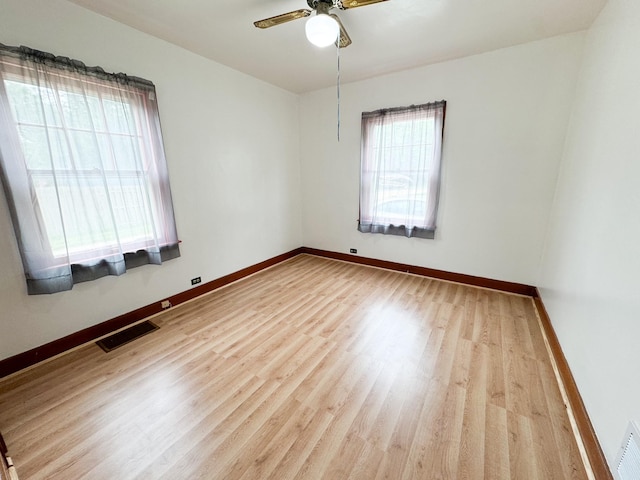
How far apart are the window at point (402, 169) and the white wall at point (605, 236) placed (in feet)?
4.06

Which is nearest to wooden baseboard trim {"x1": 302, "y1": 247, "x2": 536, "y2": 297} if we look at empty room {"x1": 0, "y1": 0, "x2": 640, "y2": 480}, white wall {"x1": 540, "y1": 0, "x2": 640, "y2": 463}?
empty room {"x1": 0, "y1": 0, "x2": 640, "y2": 480}

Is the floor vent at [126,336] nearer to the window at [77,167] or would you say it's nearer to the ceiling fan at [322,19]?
the window at [77,167]

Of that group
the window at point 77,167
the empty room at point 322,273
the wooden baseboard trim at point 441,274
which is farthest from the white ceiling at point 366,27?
the wooden baseboard trim at point 441,274

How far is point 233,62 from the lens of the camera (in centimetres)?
287

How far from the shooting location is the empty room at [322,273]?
1.29 meters

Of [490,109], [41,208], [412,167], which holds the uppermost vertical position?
[490,109]

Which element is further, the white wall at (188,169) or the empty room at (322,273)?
the white wall at (188,169)

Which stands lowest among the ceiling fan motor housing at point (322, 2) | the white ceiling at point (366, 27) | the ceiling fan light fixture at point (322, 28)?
the ceiling fan light fixture at point (322, 28)

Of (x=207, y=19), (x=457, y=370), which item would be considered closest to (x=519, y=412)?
(x=457, y=370)

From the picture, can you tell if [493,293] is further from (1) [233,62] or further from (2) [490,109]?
(1) [233,62]

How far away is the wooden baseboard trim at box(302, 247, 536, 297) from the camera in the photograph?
2893 mm

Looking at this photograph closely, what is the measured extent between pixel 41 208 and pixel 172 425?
1.76 m

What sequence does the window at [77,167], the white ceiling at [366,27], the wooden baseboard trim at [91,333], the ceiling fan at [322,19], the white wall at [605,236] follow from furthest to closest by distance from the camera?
the white ceiling at [366,27], the wooden baseboard trim at [91,333], the window at [77,167], the ceiling fan at [322,19], the white wall at [605,236]

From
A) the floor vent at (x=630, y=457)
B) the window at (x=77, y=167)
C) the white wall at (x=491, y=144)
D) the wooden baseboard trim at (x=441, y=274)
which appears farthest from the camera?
the wooden baseboard trim at (x=441, y=274)
